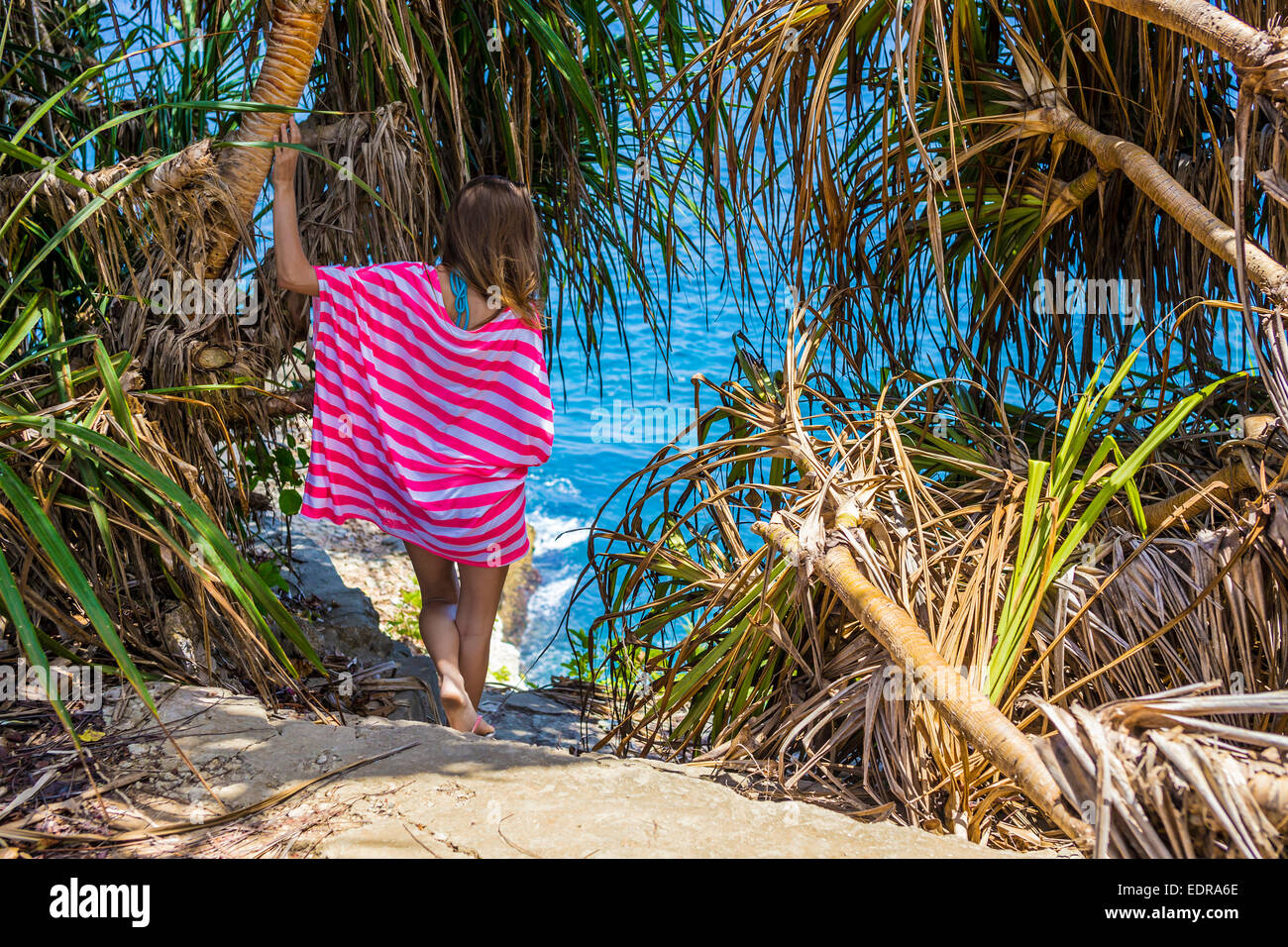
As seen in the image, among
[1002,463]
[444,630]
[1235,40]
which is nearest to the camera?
[1235,40]

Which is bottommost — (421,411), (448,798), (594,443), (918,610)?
(594,443)

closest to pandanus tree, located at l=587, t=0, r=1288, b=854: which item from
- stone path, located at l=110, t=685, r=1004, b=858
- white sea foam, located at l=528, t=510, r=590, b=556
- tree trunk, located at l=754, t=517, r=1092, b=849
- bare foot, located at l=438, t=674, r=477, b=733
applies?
tree trunk, located at l=754, t=517, r=1092, b=849

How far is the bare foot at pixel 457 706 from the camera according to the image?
6.57 feet

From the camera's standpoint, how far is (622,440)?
9.96 meters

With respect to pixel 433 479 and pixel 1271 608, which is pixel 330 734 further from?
pixel 1271 608

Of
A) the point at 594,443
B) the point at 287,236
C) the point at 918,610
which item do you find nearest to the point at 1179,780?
the point at 918,610

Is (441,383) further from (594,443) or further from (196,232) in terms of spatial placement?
(594,443)

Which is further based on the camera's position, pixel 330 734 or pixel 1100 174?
pixel 1100 174

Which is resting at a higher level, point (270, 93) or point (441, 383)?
point (270, 93)

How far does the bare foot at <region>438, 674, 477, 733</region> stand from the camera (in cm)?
200

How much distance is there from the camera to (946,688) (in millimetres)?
1388

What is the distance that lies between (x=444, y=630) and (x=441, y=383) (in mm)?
549
